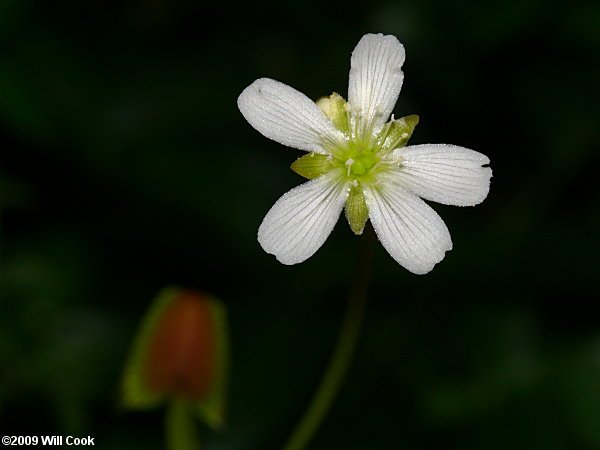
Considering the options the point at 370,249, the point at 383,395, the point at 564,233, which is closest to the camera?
the point at 370,249

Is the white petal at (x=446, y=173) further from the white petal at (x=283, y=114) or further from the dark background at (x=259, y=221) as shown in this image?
the dark background at (x=259, y=221)

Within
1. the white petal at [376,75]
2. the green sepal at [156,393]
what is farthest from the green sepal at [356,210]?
the green sepal at [156,393]

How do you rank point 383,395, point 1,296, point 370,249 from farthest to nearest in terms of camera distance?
point 383,395 → point 1,296 → point 370,249

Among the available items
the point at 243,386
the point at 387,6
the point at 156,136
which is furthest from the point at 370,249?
the point at 387,6

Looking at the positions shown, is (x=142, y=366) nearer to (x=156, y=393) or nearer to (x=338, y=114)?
(x=156, y=393)

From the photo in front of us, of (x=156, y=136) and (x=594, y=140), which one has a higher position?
(x=594, y=140)

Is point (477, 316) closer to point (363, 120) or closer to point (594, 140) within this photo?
point (594, 140)

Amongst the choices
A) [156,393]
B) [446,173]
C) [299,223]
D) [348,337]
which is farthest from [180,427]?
[446,173]
